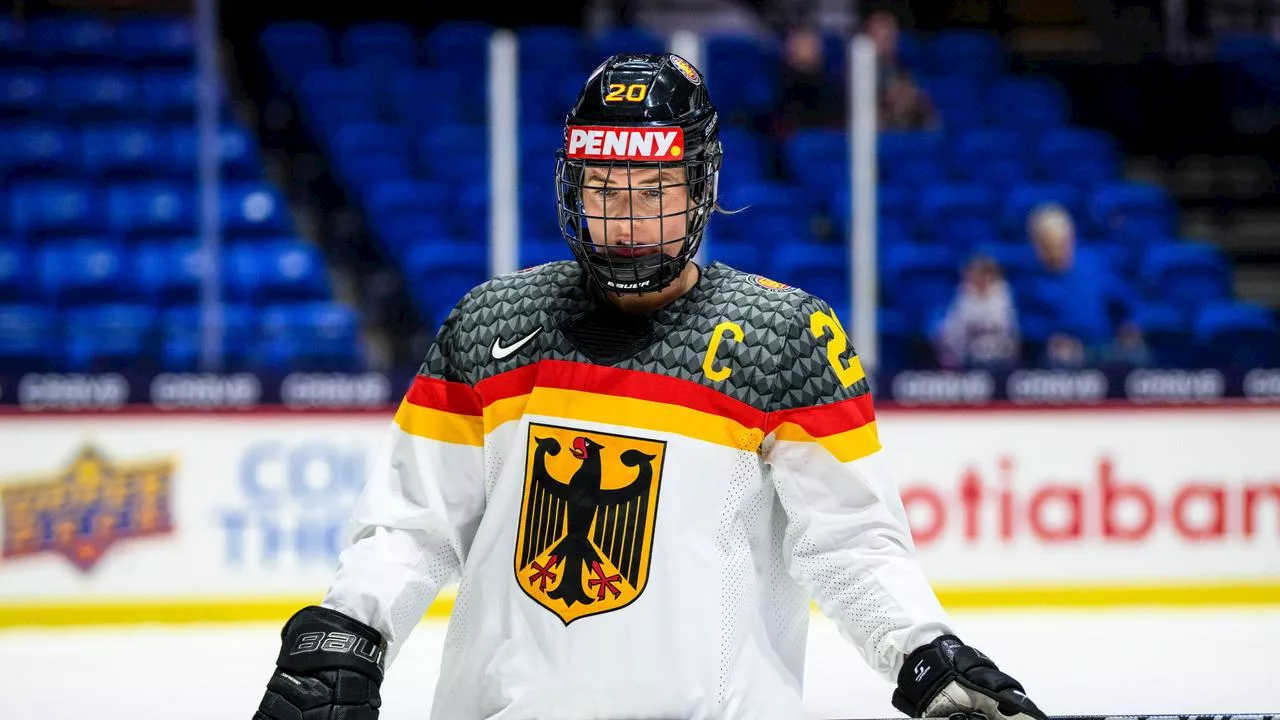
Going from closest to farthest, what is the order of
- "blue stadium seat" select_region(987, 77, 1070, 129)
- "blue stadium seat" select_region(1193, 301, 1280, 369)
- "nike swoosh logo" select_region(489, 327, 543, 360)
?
"nike swoosh logo" select_region(489, 327, 543, 360) → "blue stadium seat" select_region(1193, 301, 1280, 369) → "blue stadium seat" select_region(987, 77, 1070, 129)

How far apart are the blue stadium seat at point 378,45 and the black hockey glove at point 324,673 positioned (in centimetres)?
611

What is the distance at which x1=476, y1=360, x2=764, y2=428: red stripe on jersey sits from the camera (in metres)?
2.06

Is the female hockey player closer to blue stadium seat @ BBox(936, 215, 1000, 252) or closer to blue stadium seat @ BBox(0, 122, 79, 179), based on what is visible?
blue stadium seat @ BBox(936, 215, 1000, 252)

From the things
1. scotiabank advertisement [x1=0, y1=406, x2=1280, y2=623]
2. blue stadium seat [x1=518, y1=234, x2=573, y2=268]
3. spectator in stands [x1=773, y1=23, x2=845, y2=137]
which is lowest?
scotiabank advertisement [x1=0, y1=406, x2=1280, y2=623]

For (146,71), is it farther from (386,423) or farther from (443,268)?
(386,423)

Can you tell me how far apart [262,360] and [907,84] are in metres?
3.48

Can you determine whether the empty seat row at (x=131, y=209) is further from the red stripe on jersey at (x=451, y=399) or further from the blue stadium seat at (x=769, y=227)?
the red stripe on jersey at (x=451, y=399)

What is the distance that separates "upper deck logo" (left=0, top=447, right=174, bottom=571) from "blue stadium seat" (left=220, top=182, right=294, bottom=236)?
5.30 ft

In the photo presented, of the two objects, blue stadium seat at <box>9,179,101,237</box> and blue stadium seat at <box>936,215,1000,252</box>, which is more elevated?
blue stadium seat at <box>9,179,101,237</box>

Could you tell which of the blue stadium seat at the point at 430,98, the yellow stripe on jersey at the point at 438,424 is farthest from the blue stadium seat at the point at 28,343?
the yellow stripe on jersey at the point at 438,424

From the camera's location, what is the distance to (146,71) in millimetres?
7648

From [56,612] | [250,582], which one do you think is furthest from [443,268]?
[56,612]

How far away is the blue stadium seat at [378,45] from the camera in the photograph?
7.88 meters

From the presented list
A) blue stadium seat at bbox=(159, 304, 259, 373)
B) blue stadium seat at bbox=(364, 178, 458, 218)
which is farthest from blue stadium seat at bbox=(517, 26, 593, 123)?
blue stadium seat at bbox=(159, 304, 259, 373)
